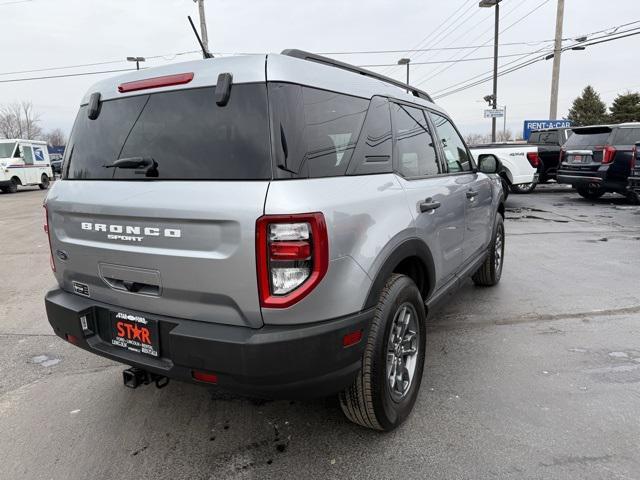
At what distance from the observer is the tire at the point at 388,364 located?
231cm

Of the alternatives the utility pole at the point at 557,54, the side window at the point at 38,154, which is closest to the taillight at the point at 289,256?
the utility pole at the point at 557,54

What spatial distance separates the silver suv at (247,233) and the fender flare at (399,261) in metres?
0.02

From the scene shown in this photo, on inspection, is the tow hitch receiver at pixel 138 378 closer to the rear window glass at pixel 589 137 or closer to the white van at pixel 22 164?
the rear window glass at pixel 589 137

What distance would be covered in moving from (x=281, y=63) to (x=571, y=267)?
5513 mm

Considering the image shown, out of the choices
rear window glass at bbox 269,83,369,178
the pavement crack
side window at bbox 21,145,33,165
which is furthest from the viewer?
side window at bbox 21,145,33,165

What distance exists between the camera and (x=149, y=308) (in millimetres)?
2240

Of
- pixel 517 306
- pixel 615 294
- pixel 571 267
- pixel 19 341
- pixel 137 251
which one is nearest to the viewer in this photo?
pixel 137 251

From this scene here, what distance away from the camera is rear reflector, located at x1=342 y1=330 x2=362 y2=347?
208cm

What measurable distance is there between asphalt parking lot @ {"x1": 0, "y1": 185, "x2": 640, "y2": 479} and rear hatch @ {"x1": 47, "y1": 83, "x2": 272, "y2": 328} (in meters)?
0.84

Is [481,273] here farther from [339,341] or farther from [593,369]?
[339,341]

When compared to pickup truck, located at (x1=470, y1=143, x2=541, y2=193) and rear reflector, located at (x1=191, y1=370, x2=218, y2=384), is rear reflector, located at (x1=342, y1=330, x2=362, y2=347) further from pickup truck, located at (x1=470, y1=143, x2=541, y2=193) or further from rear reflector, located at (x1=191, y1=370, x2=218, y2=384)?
pickup truck, located at (x1=470, y1=143, x2=541, y2=193)

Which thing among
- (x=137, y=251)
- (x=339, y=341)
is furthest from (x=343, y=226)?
(x=137, y=251)

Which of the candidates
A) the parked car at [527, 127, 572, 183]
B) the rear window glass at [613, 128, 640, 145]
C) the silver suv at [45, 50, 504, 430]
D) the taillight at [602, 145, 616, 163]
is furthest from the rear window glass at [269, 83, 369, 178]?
the parked car at [527, 127, 572, 183]

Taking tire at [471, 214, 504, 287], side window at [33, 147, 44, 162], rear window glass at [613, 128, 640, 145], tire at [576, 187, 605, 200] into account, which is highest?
side window at [33, 147, 44, 162]
